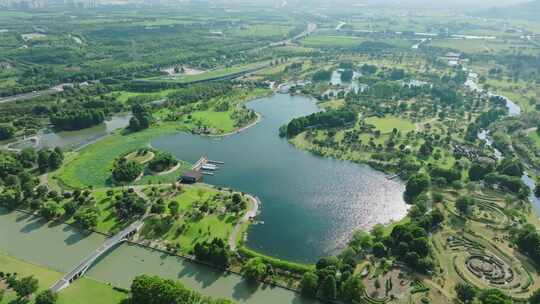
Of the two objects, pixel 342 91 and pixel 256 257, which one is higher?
pixel 342 91

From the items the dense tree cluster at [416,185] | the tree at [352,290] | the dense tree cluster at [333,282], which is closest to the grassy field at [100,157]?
the dense tree cluster at [333,282]

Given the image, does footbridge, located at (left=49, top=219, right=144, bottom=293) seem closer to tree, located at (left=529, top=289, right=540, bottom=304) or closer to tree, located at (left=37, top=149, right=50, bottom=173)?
tree, located at (left=37, top=149, right=50, bottom=173)

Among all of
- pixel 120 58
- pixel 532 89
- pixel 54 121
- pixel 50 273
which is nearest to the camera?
pixel 50 273

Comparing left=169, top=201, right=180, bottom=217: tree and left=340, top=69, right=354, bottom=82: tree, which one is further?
left=340, top=69, right=354, bottom=82: tree

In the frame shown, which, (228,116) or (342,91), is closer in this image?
(228,116)

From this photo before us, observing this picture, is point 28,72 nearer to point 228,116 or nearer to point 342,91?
point 228,116

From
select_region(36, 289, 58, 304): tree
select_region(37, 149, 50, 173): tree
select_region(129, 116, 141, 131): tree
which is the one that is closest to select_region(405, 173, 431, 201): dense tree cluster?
select_region(36, 289, 58, 304): tree

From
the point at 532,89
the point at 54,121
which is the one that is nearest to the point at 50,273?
the point at 54,121

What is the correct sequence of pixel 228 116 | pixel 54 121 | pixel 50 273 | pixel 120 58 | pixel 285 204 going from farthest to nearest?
pixel 120 58
pixel 228 116
pixel 54 121
pixel 285 204
pixel 50 273
